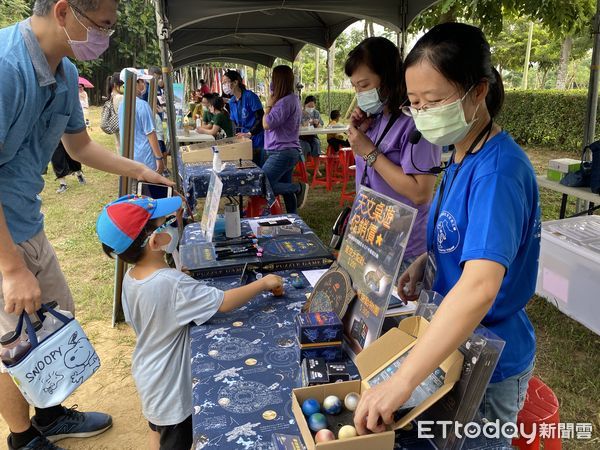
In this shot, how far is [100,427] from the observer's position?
2400mm

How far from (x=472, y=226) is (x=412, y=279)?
51cm

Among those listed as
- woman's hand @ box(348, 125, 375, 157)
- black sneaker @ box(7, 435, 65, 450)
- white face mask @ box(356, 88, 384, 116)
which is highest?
white face mask @ box(356, 88, 384, 116)

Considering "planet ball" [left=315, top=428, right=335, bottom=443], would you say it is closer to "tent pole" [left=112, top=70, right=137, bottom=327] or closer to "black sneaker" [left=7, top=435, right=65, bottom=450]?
"black sneaker" [left=7, top=435, right=65, bottom=450]

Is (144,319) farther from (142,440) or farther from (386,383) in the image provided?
(142,440)

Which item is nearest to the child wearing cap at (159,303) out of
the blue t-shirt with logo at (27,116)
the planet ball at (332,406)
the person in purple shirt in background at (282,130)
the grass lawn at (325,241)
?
the blue t-shirt with logo at (27,116)

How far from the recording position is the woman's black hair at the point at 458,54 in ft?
3.22

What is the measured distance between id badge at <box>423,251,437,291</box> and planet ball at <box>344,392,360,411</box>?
380 millimetres

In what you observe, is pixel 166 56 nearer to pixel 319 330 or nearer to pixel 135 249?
pixel 135 249

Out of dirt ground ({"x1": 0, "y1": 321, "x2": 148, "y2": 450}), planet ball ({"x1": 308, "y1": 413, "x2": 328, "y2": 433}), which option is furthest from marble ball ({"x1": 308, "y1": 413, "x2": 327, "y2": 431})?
dirt ground ({"x1": 0, "y1": 321, "x2": 148, "y2": 450})

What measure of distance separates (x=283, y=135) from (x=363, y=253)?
3.88 m

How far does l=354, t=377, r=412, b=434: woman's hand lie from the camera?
0.82 metres

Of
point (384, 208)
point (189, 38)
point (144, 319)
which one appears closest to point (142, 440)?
point (144, 319)

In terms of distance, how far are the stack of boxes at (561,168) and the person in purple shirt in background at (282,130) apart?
2.58 metres

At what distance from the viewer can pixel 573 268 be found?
315 cm
